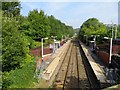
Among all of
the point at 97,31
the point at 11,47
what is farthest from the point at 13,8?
the point at 97,31

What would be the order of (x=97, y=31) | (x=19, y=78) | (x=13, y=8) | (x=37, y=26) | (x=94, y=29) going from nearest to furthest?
(x=19, y=78)
(x=13, y=8)
(x=37, y=26)
(x=97, y=31)
(x=94, y=29)

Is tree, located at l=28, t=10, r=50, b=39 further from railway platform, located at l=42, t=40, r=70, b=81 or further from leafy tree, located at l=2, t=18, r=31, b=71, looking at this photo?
leafy tree, located at l=2, t=18, r=31, b=71

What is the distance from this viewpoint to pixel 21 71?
46.8 ft

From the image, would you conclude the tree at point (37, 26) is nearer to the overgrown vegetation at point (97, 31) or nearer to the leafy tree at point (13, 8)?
the leafy tree at point (13, 8)

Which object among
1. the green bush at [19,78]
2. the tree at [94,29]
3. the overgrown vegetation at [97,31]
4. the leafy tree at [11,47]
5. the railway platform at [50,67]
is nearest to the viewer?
the green bush at [19,78]

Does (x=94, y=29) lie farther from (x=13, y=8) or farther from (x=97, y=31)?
(x=13, y=8)

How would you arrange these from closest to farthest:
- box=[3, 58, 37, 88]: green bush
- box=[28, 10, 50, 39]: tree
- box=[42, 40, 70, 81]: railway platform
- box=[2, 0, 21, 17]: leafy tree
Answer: box=[3, 58, 37, 88]: green bush
box=[42, 40, 70, 81]: railway platform
box=[2, 0, 21, 17]: leafy tree
box=[28, 10, 50, 39]: tree

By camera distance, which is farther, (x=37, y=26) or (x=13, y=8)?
(x=37, y=26)

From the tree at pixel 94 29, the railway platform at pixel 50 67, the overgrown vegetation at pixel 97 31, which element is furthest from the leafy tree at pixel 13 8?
the tree at pixel 94 29

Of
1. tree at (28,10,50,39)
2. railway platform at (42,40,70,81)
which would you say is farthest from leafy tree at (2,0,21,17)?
railway platform at (42,40,70,81)

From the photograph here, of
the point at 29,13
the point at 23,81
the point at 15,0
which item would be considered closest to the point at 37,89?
the point at 23,81

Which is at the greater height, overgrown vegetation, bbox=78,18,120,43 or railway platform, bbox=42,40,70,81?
overgrown vegetation, bbox=78,18,120,43

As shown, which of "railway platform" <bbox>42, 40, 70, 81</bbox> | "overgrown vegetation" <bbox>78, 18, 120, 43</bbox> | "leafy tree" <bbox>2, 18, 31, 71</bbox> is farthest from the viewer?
"overgrown vegetation" <bbox>78, 18, 120, 43</bbox>

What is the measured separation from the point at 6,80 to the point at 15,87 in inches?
24.1
